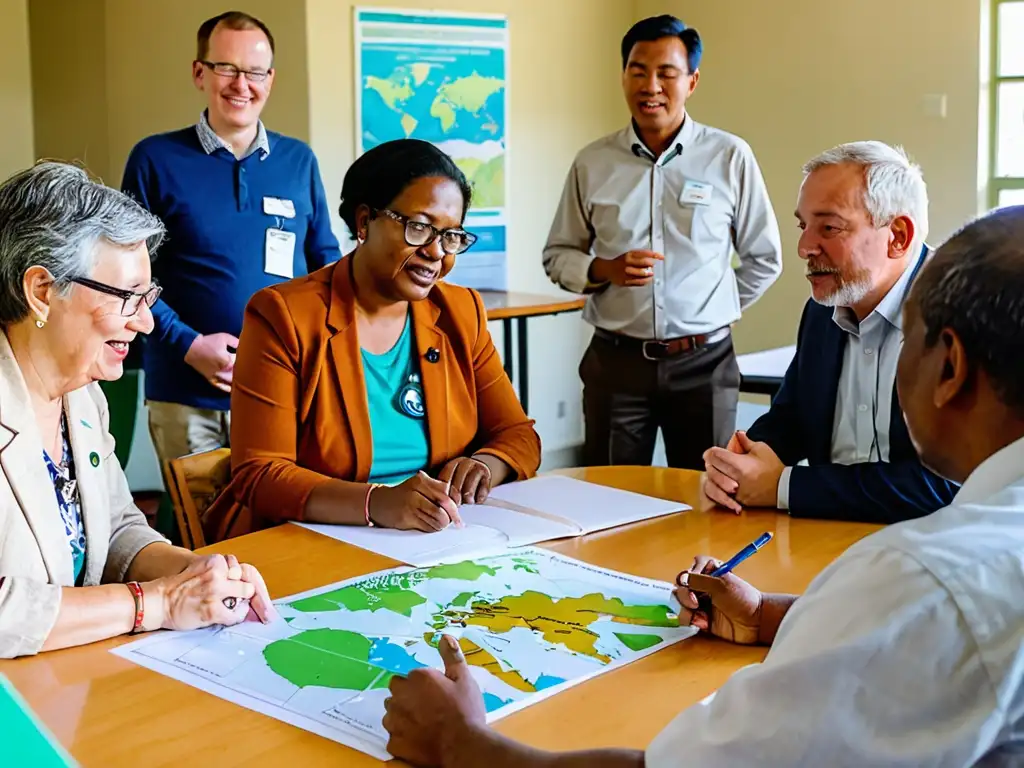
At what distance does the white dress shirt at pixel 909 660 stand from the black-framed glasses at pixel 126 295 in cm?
118

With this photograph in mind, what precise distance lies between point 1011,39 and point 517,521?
4.24 m

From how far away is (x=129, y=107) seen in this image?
5508 mm

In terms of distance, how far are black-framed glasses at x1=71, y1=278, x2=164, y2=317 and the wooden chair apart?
60 centimetres

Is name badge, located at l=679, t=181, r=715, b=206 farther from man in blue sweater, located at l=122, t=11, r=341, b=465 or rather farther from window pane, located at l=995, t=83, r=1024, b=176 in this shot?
window pane, located at l=995, t=83, r=1024, b=176

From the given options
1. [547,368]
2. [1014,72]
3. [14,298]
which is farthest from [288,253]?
[1014,72]

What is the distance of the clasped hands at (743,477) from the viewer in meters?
2.26

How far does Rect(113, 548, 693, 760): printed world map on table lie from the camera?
1.40 meters

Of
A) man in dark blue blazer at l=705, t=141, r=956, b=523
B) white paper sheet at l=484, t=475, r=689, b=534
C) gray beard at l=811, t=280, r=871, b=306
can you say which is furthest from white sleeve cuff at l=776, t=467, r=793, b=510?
gray beard at l=811, t=280, r=871, b=306

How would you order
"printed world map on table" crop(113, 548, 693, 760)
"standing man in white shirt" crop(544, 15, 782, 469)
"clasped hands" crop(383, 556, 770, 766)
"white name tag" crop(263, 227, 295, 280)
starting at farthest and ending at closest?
"standing man in white shirt" crop(544, 15, 782, 469)
"white name tag" crop(263, 227, 295, 280)
"printed world map on table" crop(113, 548, 693, 760)
"clasped hands" crop(383, 556, 770, 766)

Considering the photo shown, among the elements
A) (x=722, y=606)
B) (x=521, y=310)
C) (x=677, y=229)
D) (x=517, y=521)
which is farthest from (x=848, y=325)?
(x=521, y=310)

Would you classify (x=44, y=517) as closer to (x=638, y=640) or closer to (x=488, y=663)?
(x=488, y=663)

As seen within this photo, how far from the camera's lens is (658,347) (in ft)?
12.2

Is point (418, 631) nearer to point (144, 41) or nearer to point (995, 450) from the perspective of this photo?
point (995, 450)

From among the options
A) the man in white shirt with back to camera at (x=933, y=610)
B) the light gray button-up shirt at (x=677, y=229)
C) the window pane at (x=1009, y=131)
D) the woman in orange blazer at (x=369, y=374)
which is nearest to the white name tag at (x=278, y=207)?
the light gray button-up shirt at (x=677, y=229)
